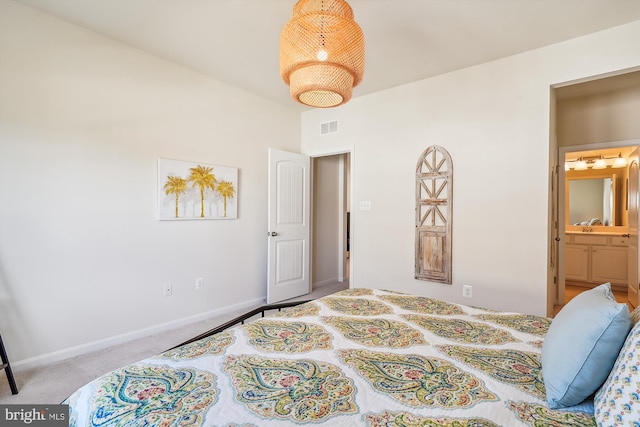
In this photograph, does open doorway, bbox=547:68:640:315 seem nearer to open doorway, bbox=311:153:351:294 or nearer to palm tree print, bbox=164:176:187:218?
open doorway, bbox=311:153:351:294

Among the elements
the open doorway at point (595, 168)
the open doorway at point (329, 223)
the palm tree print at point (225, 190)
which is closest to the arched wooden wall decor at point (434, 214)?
the open doorway at point (595, 168)

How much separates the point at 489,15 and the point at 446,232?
1933 millimetres

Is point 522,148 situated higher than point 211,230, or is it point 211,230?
point 522,148

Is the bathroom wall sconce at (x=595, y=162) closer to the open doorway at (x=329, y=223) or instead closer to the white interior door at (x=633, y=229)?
the white interior door at (x=633, y=229)

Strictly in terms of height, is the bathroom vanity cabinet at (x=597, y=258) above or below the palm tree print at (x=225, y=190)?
below

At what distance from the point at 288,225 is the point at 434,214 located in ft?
5.99

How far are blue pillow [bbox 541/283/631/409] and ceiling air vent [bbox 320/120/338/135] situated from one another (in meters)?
3.59

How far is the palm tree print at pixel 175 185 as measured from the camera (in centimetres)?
308

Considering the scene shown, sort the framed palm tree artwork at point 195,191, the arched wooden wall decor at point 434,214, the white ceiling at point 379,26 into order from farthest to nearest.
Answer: the arched wooden wall decor at point 434,214 < the framed palm tree artwork at point 195,191 < the white ceiling at point 379,26

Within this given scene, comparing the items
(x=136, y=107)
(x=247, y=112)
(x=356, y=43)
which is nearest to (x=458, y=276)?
(x=356, y=43)

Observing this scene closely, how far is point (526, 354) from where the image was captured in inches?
49.3

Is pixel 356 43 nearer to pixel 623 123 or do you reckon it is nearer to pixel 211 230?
pixel 211 230

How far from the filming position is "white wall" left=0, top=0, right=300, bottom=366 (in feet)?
7.47

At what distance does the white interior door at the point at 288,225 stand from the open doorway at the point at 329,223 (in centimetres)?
45
